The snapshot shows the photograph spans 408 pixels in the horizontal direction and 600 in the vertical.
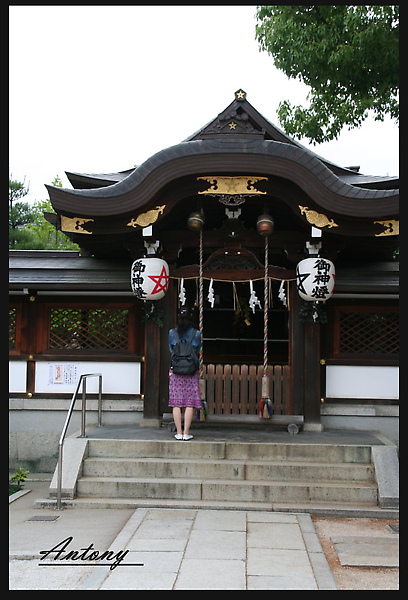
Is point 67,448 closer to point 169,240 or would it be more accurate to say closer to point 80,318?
point 80,318

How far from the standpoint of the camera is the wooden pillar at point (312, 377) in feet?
29.5

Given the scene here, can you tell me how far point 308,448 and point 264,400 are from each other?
116 centimetres

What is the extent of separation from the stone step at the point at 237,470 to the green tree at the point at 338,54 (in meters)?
7.33

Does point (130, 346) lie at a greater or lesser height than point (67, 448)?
greater

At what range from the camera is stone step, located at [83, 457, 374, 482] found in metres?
7.53

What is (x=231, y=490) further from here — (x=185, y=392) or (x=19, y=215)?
(x=19, y=215)

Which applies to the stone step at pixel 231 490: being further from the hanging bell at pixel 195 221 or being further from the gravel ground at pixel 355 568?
the hanging bell at pixel 195 221

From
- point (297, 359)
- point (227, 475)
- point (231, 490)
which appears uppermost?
point (297, 359)

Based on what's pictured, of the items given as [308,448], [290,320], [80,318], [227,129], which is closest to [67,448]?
[80,318]

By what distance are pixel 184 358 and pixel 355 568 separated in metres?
3.70

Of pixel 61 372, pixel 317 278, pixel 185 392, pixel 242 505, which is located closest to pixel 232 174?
pixel 317 278

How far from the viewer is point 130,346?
968 cm

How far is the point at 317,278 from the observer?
8602mm

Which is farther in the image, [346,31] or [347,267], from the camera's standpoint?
[346,31]
